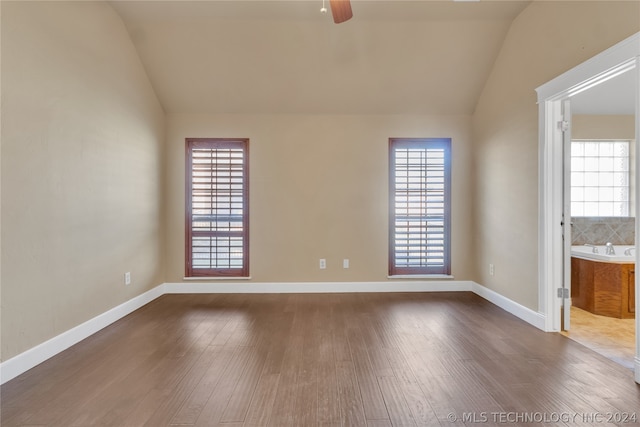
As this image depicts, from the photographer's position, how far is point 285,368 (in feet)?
7.63

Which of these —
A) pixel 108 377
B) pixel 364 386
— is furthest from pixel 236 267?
pixel 364 386

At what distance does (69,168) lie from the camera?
274 centimetres

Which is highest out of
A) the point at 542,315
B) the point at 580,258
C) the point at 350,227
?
the point at 350,227

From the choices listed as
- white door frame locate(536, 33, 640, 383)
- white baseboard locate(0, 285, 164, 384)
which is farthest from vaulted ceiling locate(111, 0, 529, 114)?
white baseboard locate(0, 285, 164, 384)

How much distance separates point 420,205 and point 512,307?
5.55ft

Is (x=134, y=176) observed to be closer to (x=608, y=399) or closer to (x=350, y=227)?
(x=350, y=227)

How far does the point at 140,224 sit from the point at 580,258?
5.37 meters

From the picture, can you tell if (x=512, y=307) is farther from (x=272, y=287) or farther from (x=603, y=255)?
(x=272, y=287)

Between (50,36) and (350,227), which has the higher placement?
(50,36)

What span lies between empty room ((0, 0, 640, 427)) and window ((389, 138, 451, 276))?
0.10 ft

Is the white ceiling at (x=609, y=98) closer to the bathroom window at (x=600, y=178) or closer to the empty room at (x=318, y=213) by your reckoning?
the empty room at (x=318, y=213)

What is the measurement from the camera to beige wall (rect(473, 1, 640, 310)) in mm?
2537

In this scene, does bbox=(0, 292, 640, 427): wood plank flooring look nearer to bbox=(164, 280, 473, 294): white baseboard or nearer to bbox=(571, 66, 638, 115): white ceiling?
bbox=(164, 280, 473, 294): white baseboard

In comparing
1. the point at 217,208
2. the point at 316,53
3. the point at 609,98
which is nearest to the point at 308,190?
the point at 217,208
